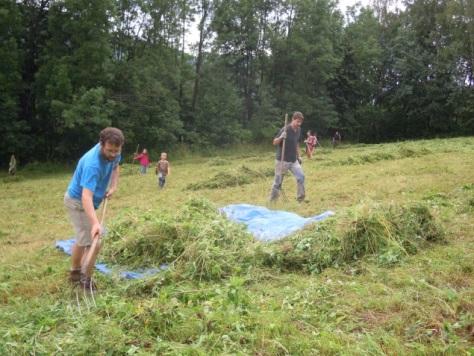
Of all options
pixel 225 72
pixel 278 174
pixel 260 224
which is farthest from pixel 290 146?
pixel 225 72

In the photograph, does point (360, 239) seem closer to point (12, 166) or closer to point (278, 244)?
point (278, 244)

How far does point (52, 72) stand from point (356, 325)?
80.0 feet

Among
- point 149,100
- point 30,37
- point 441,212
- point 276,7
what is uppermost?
point 276,7

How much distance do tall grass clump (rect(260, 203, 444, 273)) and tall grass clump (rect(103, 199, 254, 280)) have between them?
0.46 m

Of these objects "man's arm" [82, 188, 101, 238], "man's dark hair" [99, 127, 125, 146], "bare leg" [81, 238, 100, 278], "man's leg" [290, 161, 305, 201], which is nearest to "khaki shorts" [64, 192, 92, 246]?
"bare leg" [81, 238, 100, 278]

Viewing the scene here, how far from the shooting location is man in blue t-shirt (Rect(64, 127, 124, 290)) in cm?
457

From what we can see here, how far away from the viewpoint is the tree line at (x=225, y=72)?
25.3 metres

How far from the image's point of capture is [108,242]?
645 cm

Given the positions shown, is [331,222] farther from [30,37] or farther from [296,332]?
[30,37]

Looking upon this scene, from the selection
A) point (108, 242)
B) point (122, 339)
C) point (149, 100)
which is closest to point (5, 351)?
point (122, 339)

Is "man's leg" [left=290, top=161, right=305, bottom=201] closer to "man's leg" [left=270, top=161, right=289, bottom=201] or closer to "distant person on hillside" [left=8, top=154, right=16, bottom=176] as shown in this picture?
"man's leg" [left=270, top=161, right=289, bottom=201]

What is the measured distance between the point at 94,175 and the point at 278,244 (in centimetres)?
231

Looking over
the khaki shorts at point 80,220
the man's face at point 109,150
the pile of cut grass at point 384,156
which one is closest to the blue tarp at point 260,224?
the khaki shorts at point 80,220

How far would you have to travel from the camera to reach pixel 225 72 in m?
35.0
